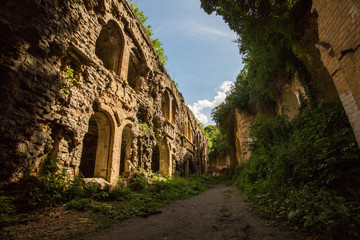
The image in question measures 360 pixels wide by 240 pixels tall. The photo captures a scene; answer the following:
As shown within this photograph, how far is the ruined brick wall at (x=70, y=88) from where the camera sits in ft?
12.8

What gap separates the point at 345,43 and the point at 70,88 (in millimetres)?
6694

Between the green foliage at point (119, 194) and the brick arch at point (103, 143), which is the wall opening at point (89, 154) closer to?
the brick arch at point (103, 143)

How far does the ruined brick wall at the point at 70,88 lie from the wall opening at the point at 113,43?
0.15ft

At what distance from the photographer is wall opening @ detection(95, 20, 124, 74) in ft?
27.2

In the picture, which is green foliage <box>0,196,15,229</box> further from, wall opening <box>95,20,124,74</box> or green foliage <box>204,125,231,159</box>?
green foliage <box>204,125,231,159</box>

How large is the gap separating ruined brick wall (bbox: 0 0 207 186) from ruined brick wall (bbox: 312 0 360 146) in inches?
254

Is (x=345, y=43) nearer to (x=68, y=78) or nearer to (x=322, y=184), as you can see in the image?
(x=322, y=184)

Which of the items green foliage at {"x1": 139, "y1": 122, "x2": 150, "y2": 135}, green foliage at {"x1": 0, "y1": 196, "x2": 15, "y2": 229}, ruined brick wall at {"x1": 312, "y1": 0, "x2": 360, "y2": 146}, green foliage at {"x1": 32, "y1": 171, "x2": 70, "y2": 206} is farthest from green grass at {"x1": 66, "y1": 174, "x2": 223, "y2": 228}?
ruined brick wall at {"x1": 312, "y1": 0, "x2": 360, "y2": 146}

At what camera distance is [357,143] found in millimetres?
3168

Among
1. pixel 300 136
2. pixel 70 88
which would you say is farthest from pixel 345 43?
pixel 70 88

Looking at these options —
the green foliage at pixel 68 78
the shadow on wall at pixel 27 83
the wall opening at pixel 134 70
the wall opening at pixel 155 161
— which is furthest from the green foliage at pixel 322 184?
the wall opening at pixel 155 161

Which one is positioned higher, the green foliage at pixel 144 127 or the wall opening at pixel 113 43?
the wall opening at pixel 113 43

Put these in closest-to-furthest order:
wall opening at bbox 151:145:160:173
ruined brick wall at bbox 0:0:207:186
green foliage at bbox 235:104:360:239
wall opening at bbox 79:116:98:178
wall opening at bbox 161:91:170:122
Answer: green foliage at bbox 235:104:360:239
ruined brick wall at bbox 0:0:207:186
wall opening at bbox 79:116:98:178
wall opening at bbox 151:145:160:173
wall opening at bbox 161:91:170:122

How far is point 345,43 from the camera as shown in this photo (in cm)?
307
